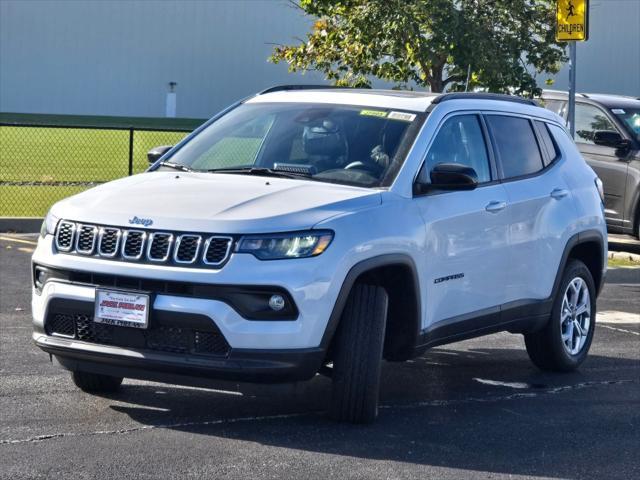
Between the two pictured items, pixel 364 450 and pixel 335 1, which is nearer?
pixel 364 450

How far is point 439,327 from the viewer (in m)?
7.24

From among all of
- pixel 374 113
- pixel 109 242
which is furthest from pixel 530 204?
pixel 109 242

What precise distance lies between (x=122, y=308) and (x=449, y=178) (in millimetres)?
1974

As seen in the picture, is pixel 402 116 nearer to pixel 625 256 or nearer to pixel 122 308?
pixel 122 308

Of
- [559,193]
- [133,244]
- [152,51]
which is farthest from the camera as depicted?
[152,51]

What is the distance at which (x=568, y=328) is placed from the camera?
28.7 feet

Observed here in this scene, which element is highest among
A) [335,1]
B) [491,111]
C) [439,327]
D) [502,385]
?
[335,1]

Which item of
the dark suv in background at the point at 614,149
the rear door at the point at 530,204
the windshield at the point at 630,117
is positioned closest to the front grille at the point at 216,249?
the rear door at the point at 530,204

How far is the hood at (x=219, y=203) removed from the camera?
20.3 ft

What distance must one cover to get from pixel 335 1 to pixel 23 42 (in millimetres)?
39728

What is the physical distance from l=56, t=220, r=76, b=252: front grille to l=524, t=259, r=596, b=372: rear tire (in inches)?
134

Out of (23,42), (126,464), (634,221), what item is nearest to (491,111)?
(126,464)

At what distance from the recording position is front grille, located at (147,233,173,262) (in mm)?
6191

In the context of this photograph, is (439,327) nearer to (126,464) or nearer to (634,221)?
(126,464)
